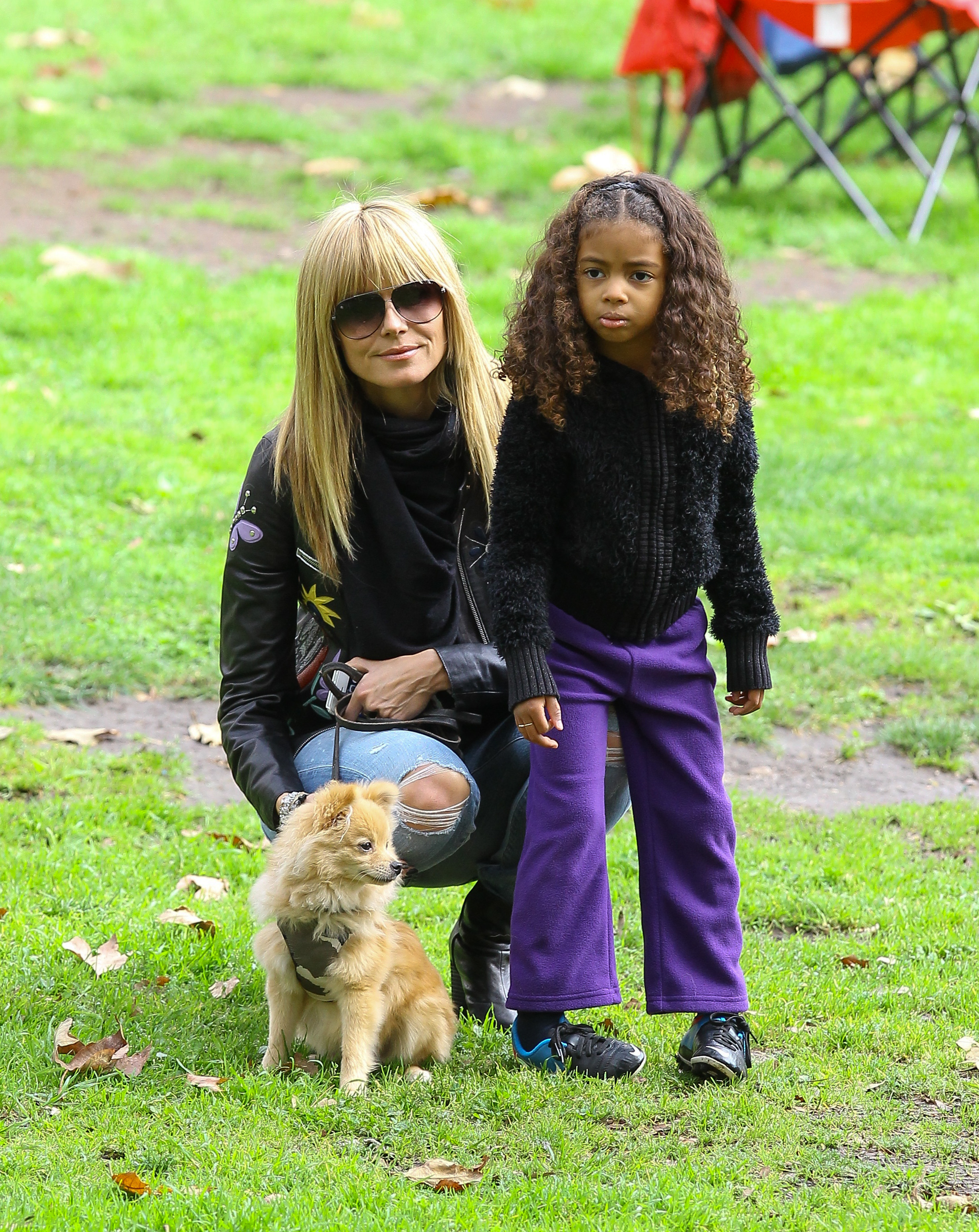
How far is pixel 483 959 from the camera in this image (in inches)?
137

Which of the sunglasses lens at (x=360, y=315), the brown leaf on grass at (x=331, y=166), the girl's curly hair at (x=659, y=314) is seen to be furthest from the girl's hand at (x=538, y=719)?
the brown leaf on grass at (x=331, y=166)

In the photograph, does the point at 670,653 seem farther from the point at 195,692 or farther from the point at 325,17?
the point at 325,17

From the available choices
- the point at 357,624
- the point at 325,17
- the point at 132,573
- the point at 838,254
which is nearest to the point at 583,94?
the point at 325,17

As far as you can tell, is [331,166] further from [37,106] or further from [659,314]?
[659,314]

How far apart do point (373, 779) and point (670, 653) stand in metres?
0.67

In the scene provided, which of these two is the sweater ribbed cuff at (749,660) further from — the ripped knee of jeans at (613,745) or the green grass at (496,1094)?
the green grass at (496,1094)

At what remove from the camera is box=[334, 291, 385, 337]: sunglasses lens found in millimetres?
3129

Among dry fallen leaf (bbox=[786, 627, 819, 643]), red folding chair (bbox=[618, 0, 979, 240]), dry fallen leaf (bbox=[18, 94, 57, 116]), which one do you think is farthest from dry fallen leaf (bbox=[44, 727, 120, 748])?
dry fallen leaf (bbox=[18, 94, 57, 116])

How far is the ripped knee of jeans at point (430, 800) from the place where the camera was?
305 cm

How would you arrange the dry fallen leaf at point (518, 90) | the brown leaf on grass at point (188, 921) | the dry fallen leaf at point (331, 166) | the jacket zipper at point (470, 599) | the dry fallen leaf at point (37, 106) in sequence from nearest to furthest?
1. the jacket zipper at point (470, 599)
2. the brown leaf on grass at point (188, 921)
3. the dry fallen leaf at point (331, 166)
4. the dry fallen leaf at point (37, 106)
5. the dry fallen leaf at point (518, 90)

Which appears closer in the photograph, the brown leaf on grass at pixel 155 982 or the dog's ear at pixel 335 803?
the dog's ear at pixel 335 803

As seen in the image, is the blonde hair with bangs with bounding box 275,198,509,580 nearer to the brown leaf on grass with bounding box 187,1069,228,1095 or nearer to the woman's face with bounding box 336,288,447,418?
the woman's face with bounding box 336,288,447,418

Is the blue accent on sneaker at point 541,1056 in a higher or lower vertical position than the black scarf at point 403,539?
lower

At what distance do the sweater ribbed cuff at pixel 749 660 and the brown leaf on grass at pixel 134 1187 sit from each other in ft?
4.97
